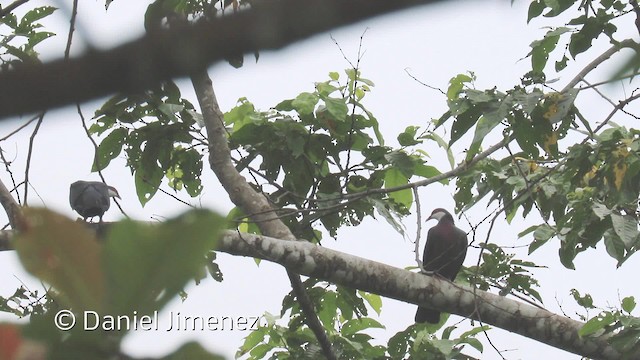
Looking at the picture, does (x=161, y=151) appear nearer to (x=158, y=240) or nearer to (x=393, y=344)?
(x=393, y=344)

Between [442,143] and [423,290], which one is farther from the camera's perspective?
[442,143]

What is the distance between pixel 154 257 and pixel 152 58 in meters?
0.16

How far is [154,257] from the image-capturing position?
1.03 ft

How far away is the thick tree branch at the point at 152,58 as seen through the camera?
0.43 m

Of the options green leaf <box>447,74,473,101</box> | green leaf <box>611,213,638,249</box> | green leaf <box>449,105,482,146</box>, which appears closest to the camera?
green leaf <box>449,105,482,146</box>

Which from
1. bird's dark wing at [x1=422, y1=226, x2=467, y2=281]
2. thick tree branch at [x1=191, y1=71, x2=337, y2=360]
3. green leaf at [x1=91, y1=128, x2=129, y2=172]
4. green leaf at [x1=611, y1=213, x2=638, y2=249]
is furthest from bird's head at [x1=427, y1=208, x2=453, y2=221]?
green leaf at [x1=91, y1=128, x2=129, y2=172]

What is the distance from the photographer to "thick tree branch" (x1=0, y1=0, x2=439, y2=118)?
16.8 inches

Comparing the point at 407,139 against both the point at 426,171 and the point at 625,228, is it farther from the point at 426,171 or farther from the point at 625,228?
the point at 625,228

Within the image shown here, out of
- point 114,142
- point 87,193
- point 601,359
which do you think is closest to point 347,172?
point 114,142

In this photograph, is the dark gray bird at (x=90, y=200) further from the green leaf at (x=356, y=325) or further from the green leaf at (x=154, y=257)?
the green leaf at (x=154, y=257)

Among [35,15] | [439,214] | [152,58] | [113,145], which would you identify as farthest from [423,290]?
[152,58]

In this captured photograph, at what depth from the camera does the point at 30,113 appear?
0.43 meters

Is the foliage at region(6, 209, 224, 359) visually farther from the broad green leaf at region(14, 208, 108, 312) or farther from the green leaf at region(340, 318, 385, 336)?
the green leaf at region(340, 318, 385, 336)

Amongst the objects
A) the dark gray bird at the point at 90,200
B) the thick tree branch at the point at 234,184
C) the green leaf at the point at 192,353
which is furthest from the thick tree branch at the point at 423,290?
the green leaf at the point at 192,353
